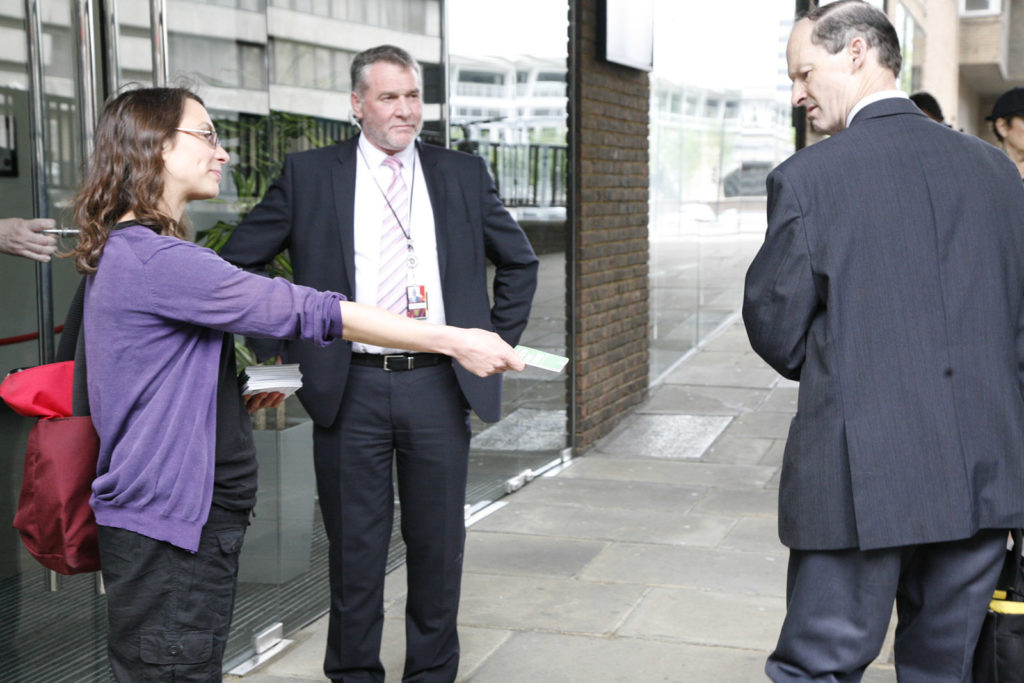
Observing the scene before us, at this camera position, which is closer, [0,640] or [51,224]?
[51,224]

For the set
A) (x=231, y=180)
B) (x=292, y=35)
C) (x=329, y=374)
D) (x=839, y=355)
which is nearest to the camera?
(x=839, y=355)

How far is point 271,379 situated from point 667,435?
552 centimetres

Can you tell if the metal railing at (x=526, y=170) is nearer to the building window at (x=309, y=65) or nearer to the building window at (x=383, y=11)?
the building window at (x=383, y=11)

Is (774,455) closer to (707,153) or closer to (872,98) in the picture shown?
(707,153)

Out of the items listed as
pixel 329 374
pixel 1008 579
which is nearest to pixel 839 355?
pixel 1008 579

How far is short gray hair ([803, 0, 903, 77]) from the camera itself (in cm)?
262

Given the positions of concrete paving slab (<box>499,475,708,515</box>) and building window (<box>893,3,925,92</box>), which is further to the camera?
building window (<box>893,3,925,92</box>)

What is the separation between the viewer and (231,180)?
4613 mm

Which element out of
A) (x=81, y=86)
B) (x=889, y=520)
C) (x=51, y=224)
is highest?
(x=81, y=86)

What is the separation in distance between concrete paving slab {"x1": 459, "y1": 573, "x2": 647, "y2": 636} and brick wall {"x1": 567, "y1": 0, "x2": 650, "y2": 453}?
2.53 m

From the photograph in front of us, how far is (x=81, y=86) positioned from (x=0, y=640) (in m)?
1.66

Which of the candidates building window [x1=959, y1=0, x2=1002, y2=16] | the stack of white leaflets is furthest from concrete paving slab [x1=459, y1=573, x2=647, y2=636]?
building window [x1=959, y1=0, x2=1002, y2=16]

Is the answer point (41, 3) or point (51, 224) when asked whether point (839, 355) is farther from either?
point (41, 3)

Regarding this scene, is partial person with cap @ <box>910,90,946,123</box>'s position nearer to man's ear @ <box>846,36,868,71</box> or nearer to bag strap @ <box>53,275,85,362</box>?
man's ear @ <box>846,36,868,71</box>
